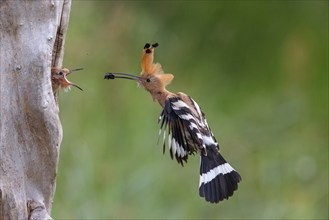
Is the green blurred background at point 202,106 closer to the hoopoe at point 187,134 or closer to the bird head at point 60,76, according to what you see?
the hoopoe at point 187,134

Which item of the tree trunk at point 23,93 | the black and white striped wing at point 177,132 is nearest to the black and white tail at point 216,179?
the black and white striped wing at point 177,132

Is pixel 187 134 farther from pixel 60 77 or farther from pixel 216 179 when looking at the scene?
pixel 60 77

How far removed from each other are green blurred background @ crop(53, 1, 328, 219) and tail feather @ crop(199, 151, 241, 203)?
4.81 feet

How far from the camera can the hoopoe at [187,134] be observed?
8.89 feet

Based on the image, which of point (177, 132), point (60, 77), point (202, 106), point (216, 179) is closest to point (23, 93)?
point (60, 77)

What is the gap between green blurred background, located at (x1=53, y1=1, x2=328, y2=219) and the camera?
4422 mm

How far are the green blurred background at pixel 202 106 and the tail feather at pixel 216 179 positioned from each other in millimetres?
1467

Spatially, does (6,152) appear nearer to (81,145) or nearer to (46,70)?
(46,70)

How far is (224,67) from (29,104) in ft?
10.8

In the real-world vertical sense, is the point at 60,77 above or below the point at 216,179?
above

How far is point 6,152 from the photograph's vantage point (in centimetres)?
245

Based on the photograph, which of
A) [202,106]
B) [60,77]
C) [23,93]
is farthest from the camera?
[202,106]

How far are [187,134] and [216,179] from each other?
181 millimetres

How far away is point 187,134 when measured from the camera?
2713mm
